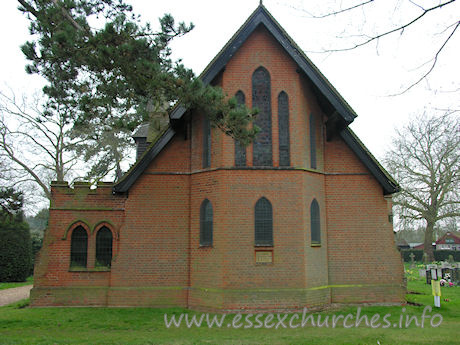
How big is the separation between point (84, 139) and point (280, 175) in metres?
22.8

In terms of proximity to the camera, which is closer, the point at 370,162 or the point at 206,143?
the point at 206,143

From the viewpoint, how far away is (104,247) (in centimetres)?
1445

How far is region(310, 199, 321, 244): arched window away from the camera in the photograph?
13930 millimetres

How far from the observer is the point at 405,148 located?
39688 mm

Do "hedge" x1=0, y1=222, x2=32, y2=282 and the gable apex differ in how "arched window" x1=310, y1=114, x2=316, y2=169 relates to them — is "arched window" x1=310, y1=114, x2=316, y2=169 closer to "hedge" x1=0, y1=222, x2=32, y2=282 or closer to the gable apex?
the gable apex

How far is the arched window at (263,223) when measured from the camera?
13.0 meters

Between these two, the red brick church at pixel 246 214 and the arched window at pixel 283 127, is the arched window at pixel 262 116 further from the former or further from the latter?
the arched window at pixel 283 127

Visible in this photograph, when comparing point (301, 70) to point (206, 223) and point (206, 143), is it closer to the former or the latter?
point (206, 143)

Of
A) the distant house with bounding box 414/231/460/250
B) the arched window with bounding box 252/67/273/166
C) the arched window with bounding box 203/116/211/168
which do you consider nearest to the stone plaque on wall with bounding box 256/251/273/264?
the arched window with bounding box 252/67/273/166

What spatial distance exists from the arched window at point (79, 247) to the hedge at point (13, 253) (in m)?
13.0

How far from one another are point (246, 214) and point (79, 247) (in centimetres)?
614

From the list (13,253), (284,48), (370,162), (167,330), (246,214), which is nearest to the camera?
(167,330)

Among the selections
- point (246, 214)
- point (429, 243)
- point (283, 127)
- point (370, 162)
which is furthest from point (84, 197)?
point (429, 243)

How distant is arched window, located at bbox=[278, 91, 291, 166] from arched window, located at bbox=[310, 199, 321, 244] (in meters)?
1.83
